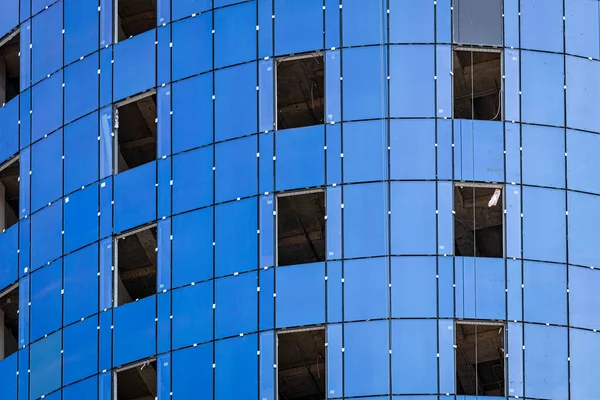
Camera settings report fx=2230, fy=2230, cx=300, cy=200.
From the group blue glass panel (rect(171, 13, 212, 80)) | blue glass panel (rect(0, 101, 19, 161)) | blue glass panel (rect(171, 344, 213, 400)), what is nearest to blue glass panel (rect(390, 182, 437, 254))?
blue glass panel (rect(171, 344, 213, 400))

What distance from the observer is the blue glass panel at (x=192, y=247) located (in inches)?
3061

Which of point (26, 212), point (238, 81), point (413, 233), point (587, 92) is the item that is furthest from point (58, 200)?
point (587, 92)

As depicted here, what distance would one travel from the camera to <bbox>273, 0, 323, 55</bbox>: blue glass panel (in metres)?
78.1

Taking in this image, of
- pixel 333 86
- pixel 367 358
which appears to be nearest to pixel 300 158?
pixel 333 86

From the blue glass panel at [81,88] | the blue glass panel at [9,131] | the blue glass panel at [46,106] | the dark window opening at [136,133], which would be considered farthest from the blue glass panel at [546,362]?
the blue glass panel at [9,131]

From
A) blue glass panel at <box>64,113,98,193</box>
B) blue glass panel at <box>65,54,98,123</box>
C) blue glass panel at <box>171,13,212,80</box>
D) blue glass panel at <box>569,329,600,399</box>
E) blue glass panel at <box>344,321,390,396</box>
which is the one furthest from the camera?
blue glass panel at <box>65,54,98,123</box>

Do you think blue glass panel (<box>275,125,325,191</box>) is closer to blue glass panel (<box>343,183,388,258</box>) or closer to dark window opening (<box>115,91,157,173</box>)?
blue glass panel (<box>343,183,388,258</box>)

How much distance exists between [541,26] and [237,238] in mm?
13032

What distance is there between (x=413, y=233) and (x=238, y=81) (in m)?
8.69

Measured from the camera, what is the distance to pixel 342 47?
7769 cm

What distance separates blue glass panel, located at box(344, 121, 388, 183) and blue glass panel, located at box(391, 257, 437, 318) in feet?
10.4

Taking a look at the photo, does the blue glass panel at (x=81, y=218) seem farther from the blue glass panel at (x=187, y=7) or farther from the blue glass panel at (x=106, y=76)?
the blue glass panel at (x=187, y=7)

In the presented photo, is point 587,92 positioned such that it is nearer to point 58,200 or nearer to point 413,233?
point 413,233

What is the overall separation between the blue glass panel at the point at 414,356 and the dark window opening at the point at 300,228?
5.59 m
